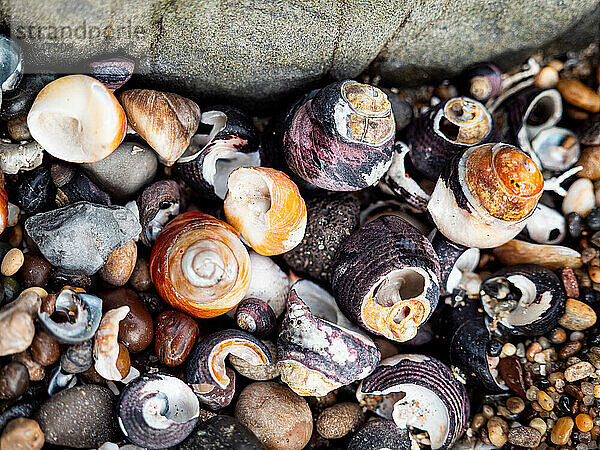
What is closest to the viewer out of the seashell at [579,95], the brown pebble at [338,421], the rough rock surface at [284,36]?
the rough rock surface at [284,36]

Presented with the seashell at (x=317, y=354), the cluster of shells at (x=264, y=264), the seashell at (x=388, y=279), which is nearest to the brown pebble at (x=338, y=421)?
the cluster of shells at (x=264, y=264)

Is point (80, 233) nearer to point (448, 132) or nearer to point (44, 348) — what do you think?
point (44, 348)

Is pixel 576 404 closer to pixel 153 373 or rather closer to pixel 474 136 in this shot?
pixel 474 136

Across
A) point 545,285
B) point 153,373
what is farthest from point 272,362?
point 545,285

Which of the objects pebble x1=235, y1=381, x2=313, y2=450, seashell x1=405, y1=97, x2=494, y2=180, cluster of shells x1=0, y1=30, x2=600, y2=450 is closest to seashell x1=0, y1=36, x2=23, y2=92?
cluster of shells x1=0, y1=30, x2=600, y2=450

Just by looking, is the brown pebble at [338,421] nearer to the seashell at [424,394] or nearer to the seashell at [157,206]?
the seashell at [424,394]

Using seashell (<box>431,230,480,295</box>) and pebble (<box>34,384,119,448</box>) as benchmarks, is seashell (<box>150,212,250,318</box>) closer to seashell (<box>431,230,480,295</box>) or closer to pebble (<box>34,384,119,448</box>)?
pebble (<box>34,384,119,448</box>)
